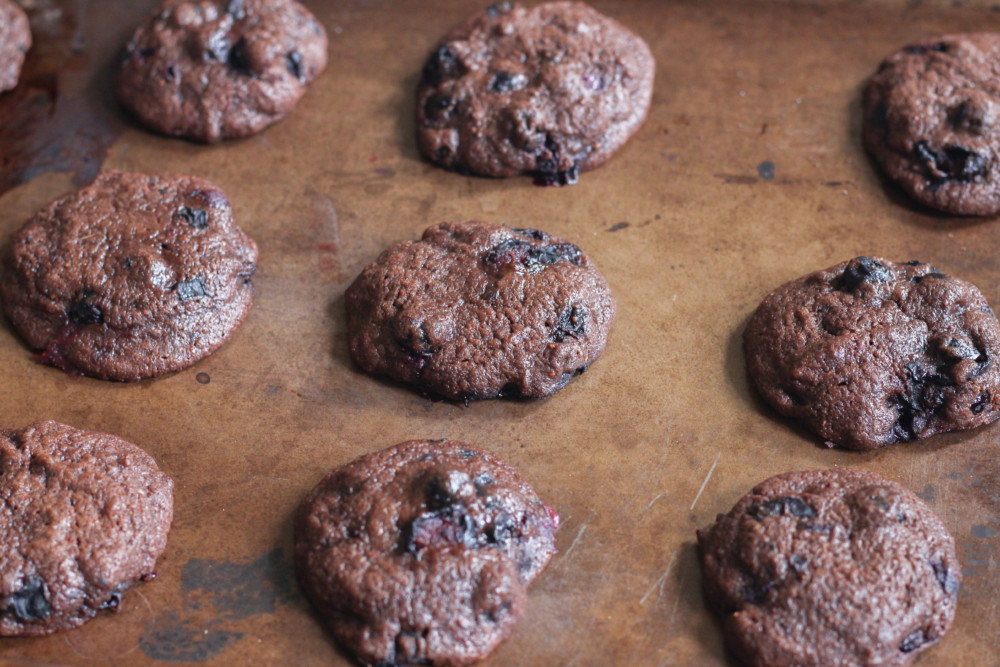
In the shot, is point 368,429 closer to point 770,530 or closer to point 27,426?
point 27,426

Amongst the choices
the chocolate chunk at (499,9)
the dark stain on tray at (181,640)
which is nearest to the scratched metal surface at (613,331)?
the dark stain on tray at (181,640)

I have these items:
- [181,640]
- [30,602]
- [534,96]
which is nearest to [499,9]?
[534,96]

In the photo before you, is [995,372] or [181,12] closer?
[995,372]

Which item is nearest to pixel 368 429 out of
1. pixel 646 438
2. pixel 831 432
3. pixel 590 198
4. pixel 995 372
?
pixel 646 438

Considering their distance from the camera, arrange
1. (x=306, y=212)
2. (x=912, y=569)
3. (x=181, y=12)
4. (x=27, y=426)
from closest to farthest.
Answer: (x=912, y=569)
(x=27, y=426)
(x=306, y=212)
(x=181, y=12)

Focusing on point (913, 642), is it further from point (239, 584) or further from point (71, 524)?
point (71, 524)
